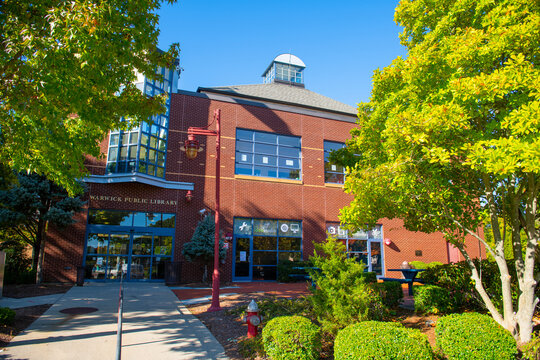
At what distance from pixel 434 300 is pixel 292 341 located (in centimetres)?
438

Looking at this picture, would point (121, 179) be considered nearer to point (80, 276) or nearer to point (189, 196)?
point (189, 196)

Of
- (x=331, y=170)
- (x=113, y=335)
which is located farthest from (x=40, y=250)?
(x=331, y=170)

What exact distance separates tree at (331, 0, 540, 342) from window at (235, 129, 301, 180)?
11.9 m

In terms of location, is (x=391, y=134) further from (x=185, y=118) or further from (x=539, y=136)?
(x=185, y=118)

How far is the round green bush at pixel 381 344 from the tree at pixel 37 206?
13312mm

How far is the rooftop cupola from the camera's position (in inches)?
1157

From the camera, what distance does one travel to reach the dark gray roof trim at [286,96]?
21.2m

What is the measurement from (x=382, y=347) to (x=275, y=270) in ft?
47.3

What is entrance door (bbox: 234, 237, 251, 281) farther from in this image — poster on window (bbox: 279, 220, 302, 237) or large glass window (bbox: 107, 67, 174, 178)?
large glass window (bbox: 107, 67, 174, 178)

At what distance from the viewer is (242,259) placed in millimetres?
18766

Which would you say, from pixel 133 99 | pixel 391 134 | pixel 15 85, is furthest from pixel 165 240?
pixel 391 134

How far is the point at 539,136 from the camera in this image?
16.3 ft

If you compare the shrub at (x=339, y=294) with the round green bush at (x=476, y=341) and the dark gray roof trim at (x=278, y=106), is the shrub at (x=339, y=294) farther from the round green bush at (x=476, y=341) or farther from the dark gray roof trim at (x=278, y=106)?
the dark gray roof trim at (x=278, y=106)

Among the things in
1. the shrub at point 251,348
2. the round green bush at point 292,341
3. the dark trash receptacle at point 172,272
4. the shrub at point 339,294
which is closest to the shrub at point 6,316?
the shrub at point 251,348
